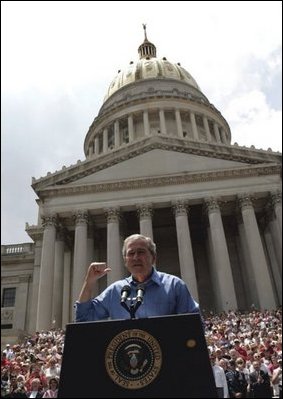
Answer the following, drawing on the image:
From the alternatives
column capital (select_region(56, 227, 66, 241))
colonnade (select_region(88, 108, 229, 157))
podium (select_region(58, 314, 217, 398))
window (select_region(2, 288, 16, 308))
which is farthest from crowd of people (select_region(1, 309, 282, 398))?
colonnade (select_region(88, 108, 229, 157))

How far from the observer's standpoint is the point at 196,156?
39.6 meters

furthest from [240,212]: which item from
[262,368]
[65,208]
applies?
[262,368]

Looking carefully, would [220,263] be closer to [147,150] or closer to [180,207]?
[180,207]

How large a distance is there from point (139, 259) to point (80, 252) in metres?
31.9

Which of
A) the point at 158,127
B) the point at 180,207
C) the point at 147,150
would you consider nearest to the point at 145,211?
the point at 180,207

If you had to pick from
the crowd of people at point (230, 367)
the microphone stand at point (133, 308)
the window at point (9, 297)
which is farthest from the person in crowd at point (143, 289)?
the window at point (9, 297)

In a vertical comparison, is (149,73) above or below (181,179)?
above

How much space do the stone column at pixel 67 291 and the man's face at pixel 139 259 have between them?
33699mm

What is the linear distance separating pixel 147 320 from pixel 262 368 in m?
11.1

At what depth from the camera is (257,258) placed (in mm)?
34125

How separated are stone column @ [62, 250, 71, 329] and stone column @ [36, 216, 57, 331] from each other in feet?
10.8

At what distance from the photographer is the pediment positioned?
Answer: 38.6 m

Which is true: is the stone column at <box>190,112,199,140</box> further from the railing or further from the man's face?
the man's face

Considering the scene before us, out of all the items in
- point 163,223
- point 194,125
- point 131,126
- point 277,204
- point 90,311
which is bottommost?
point 90,311
